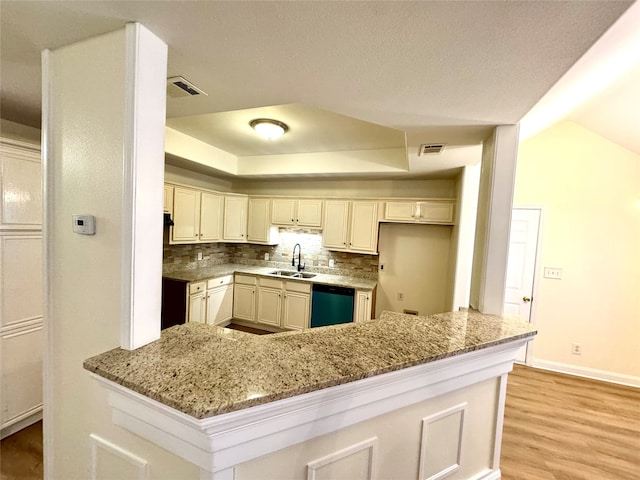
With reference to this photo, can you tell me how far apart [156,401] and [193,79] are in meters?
1.44

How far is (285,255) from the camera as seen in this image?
15.2 ft

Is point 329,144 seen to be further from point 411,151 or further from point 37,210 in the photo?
point 37,210

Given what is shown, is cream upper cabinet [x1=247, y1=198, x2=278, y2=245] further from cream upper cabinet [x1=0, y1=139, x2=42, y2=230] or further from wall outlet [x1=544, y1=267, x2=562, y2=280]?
wall outlet [x1=544, y1=267, x2=562, y2=280]

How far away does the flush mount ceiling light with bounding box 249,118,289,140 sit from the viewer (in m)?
2.68

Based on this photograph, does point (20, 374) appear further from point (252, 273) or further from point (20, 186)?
point (252, 273)

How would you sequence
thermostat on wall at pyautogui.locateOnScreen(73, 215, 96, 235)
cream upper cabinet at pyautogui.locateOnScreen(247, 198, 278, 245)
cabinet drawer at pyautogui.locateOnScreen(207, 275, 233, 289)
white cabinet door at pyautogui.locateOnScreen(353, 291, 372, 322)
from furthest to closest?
cream upper cabinet at pyautogui.locateOnScreen(247, 198, 278, 245) < cabinet drawer at pyautogui.locateOnScreen(207, 275, 233, 289) < white cabinet door at pyautogui.locateOnScreen(353, 291, 372, 322) < thermostat on wall at pyautogui.locateOnScreen(73, 215, 96, 235)

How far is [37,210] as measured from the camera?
6.59 ft

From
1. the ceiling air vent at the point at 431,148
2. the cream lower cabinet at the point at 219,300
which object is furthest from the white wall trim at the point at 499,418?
the cream lower cabinet at the point at 219,300

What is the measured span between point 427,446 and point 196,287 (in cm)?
313

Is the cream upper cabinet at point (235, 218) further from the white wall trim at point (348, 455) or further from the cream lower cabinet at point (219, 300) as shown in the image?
the white wall trim at point (348, 455)

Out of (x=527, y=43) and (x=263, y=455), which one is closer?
(x=263, y=455)

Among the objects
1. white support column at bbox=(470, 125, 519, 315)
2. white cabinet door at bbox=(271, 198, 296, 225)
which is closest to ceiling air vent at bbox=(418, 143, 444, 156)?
white support column at bbox=(470, 125, 519, 315)

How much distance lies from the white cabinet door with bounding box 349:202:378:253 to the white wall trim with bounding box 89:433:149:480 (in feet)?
10.6

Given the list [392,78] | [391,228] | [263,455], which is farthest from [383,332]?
[391,228]
